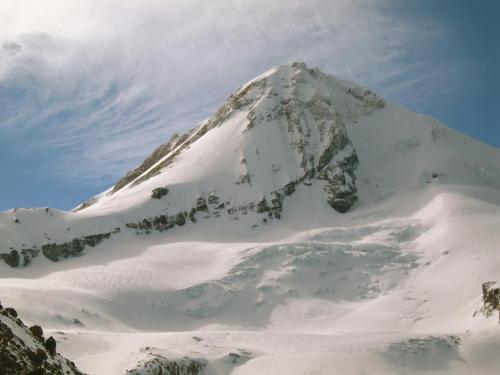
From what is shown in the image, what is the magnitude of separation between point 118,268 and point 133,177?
53.9 metres

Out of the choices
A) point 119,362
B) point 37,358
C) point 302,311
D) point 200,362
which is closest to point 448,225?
point 302,311

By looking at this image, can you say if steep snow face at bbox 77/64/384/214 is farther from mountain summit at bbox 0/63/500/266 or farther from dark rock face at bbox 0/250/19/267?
dark rock face at bbox 0/250/19/267

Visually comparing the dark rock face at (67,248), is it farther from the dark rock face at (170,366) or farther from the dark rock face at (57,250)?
the dark rock face at (170,366)

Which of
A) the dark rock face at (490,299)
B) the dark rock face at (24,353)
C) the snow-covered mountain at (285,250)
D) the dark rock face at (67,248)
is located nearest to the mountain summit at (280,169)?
the dark rock face at (67,248)

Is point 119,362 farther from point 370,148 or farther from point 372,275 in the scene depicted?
point 370,148

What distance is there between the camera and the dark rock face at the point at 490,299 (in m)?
39.9

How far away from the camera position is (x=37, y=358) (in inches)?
549

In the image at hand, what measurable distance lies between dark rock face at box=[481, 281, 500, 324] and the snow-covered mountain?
102cm

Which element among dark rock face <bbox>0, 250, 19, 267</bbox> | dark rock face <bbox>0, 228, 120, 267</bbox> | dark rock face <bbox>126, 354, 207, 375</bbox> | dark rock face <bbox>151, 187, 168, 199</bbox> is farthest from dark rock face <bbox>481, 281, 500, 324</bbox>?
dark rock face <bbox>151, 187, 168, 199</bbox>

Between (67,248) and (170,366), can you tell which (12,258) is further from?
(170,366)

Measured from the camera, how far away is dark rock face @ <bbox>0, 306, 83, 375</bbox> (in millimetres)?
12750

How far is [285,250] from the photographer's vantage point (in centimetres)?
6047

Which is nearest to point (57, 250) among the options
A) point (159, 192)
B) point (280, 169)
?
point (159, 192)

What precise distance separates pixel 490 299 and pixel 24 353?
3601 centimetres
